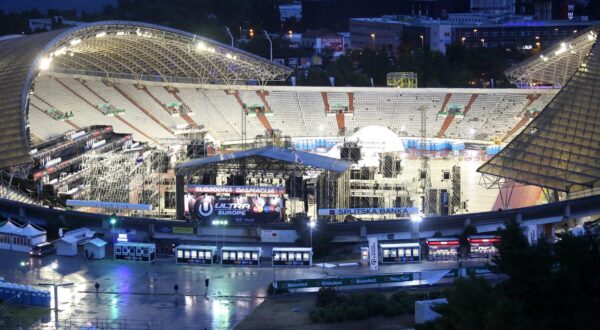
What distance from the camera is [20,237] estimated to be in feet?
126

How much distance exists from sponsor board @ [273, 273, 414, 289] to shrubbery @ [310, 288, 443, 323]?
1117 millimetres

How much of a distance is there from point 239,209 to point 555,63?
2404 centimetres

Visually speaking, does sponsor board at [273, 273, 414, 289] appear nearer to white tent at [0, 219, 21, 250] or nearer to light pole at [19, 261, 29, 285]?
light pole at [19, 261, 29, 285]

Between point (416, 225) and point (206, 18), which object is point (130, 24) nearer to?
point (416, 225)

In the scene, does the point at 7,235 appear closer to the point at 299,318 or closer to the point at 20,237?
the point at 20,237

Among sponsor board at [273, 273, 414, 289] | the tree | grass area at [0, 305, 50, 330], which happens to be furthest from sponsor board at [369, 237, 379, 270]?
grass area at [0, 305, 50, 330]

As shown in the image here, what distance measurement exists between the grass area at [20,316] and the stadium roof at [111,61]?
11.5 meters

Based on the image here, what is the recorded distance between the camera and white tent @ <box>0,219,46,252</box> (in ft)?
125

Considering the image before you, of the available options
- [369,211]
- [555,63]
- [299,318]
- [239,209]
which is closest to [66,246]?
[239,209]

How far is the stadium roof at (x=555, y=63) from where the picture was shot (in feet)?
174

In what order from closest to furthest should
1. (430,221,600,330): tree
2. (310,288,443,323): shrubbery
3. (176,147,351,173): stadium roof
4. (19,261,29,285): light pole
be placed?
1. (430,221,600,330): tree
2. (310,288,443,323): shrubbery
3. (19,261,29,285): light pole
4. (176,147,351,173): stadium roof

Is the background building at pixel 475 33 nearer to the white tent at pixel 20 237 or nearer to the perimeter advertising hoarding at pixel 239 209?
the perimeter advertising hoarding at pixel 239 209

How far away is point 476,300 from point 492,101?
3820cm

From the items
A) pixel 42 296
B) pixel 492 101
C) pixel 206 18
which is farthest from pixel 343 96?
pixel 206 18
